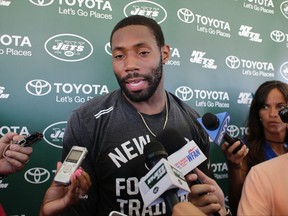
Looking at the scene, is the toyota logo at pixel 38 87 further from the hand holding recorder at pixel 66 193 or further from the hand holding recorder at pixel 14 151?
the hand holding recorder at pixel 66 193

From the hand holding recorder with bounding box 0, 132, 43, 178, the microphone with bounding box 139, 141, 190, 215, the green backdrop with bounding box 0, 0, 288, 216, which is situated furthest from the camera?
the green backdrop with bounding box 0, 0, 288, 216

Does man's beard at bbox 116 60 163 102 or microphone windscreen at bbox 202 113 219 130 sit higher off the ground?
man's beard at bbox 116 60 163 102

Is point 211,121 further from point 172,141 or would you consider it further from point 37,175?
point 37,175

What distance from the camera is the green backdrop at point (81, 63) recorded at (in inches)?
56.5

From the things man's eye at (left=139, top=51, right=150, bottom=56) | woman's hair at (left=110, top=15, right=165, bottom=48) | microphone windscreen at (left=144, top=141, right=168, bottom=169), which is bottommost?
microphone windscreen at (left=144, top=141, right=168, bottom=169)

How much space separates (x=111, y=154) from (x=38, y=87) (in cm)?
66

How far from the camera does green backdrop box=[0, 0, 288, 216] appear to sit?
1.43m

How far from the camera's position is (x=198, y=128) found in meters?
1.20

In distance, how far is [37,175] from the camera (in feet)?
4.87

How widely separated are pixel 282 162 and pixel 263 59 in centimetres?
149

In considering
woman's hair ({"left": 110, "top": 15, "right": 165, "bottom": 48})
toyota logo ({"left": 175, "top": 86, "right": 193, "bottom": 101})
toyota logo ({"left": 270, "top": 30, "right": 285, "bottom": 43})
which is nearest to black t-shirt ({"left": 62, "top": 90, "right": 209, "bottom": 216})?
woman's hair ({"left": 110, "top": 15, "right": 165, "bottom": 48})

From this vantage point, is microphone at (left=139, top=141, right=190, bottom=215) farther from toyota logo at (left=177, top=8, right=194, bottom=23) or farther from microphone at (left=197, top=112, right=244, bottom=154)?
toyota logo at (left=177, top=8, right=194, bottom=23)

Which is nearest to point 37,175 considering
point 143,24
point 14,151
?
point 14,151

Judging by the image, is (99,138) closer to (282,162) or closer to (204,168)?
(204,168)
